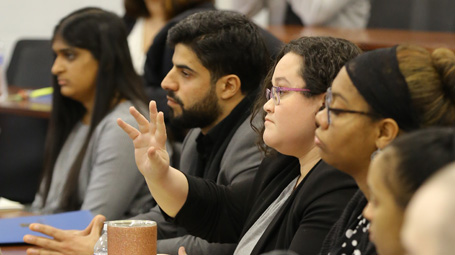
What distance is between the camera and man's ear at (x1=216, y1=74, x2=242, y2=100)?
95.0 inches

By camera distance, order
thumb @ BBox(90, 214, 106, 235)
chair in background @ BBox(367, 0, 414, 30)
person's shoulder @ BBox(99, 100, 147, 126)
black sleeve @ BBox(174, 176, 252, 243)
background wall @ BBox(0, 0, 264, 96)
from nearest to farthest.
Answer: black sleeve @ BBox(174, 176, 252, 243)
thumb @ BBox(90, 214, 106, 235)
person's shoulder @ BBox(99, 100, 147, 126)
chair in background @ BBox(367, 0, 414, 30)
background wall @ BBox(0, 0, 264, 96)

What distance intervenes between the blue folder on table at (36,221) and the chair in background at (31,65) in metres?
2.47

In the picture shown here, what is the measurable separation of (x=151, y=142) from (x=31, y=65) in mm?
3328

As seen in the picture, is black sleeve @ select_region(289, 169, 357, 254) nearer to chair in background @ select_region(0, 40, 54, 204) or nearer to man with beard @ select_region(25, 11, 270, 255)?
man with beard @ select_region(25, 11, 270, 255)

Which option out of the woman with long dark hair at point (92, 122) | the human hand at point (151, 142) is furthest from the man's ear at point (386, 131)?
the woman with long dark hair at point (92, 122)

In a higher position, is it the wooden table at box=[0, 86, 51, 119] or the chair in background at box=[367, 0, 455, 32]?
the wooden table at box=[0, 86, 51, 119]

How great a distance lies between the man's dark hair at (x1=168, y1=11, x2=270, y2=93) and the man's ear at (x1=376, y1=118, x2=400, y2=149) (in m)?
1.02

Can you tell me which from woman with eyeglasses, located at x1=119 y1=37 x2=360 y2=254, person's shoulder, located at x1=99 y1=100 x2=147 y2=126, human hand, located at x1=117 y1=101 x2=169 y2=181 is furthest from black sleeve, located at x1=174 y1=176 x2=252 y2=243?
person's shoulder, located at x1=99 y1=100 x2=147 y2=126

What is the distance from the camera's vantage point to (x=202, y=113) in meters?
2.41

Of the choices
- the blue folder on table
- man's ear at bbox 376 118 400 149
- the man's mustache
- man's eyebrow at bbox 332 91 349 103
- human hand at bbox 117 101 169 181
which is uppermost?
man's eyebrow at bbox 332 91 349 103

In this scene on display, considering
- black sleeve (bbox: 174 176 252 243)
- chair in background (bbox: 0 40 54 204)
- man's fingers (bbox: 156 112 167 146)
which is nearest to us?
man's fingers (bbox: 156 112 167 146)

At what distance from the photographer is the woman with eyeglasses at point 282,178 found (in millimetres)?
1677

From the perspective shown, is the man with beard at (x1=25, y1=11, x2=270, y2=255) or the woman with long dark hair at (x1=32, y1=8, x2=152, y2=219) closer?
the man with beard at (x1=25, y1=11, x2=270, y2=255)

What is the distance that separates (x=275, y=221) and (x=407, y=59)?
56 cm
